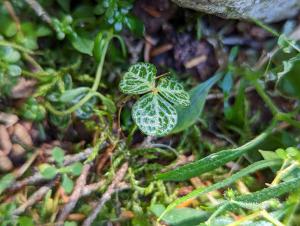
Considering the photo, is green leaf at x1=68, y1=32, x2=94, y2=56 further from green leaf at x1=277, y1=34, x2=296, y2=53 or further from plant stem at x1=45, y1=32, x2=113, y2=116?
green leaf at x1=277, y1=34, x2=296, y2=53

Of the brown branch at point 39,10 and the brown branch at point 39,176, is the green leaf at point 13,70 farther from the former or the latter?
the brown branch at point 39,176

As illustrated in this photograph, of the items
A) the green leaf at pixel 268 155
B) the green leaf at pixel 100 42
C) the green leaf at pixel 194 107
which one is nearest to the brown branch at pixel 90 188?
the green leaf at pixel 194 107

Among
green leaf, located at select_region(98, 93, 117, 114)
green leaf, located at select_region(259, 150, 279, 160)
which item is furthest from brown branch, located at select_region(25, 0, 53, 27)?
green leaf, located at select_region(259, 150, 279, 160)

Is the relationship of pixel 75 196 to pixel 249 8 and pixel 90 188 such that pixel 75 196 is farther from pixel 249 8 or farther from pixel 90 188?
pixel 249 8

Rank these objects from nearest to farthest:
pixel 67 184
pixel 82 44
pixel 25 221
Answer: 1. pixel 25 221
2. pixel 67 184
3. pixel 82 44

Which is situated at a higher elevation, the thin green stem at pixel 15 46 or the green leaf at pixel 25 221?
the thin green stem at pixel 15 46

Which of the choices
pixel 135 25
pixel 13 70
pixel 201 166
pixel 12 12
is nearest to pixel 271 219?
pixel 201 166

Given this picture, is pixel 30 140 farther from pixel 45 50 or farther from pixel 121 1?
pixel 121 1

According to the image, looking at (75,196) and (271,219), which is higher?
(75,196)
